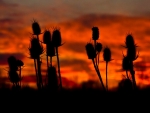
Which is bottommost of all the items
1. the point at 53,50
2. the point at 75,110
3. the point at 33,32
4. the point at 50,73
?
the point at 75,110

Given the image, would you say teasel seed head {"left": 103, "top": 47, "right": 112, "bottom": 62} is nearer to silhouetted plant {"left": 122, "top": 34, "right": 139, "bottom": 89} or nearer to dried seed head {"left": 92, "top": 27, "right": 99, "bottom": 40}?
dried seed head {"left": 92, "top": 27, "right": 99, "bottom": 40}

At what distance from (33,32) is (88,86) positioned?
296 centimetres

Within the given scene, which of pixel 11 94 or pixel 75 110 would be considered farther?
pixel 11 94

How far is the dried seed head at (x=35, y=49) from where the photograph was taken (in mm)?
11220

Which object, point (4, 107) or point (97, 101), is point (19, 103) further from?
point (97, 101)

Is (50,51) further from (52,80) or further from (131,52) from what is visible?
(52,80)

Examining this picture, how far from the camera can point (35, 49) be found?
1123cm

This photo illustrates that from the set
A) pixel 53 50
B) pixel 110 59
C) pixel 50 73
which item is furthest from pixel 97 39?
pixel 50 73

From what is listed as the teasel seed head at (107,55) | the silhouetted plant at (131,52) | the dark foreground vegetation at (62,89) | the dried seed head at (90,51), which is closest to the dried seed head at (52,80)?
the dark foreground vegetation at (62,89)

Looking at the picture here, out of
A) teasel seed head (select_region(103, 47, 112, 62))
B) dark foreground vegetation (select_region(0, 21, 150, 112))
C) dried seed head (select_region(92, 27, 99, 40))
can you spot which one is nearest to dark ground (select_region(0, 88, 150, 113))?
dark foreground vegetation (select_region(0, 21, 150, 112))

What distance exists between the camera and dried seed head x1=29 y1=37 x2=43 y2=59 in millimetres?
11220

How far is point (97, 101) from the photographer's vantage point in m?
9.49

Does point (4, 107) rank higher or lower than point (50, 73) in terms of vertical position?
lower

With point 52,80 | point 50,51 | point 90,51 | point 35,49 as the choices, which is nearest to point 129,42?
point 90,51
